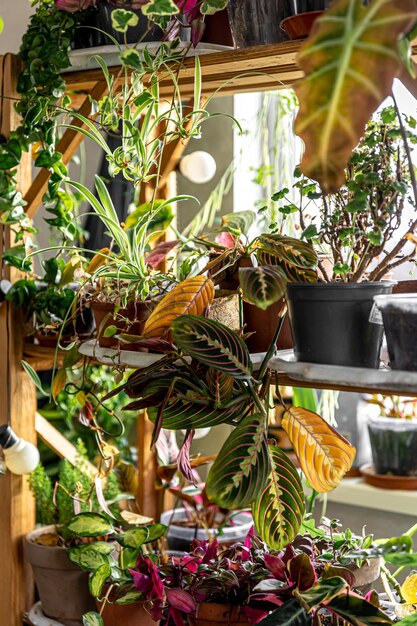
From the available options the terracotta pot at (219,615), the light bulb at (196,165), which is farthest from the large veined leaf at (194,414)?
the light bulb at (196,165)

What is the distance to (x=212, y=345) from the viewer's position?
1166 mm

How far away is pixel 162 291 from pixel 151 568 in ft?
1.67

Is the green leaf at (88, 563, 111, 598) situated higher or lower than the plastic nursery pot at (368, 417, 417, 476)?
lower

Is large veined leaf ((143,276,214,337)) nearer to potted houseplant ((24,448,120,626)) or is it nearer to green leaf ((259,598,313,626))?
green leaf ((259,598,313,626))

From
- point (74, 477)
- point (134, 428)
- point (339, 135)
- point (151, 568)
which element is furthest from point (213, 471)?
point (134, 428)

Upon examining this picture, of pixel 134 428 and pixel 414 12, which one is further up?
pixel 414 12

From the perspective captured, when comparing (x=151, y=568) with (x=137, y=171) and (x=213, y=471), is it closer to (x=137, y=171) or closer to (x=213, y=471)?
(x=213, y=471)

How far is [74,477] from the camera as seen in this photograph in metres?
1.93

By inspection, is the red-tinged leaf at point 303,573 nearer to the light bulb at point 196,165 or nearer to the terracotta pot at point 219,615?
the terracotta pot at point 219,615

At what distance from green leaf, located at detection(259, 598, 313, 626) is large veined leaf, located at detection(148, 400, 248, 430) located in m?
0.29

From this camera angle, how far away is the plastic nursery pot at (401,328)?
103 centimetres

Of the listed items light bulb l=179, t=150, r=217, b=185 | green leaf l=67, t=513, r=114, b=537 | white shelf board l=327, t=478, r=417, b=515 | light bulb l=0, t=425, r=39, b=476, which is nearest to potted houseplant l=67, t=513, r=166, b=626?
green leaf l=67, t=513, r=114, b=537

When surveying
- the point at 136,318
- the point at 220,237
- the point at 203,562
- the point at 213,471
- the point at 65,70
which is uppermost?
the point at 65,70

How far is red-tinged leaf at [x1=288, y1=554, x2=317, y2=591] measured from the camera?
4.11ft
